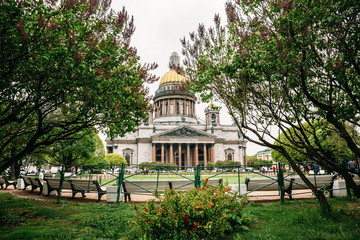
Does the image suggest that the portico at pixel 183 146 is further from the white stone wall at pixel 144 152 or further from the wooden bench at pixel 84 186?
the wooden bench at pixel 84 186

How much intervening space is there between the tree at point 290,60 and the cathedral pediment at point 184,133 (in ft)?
164

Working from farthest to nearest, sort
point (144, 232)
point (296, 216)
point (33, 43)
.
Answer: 1. point (296, 216)
2. point (33, 43)
3. point (144, 232)

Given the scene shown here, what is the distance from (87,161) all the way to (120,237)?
33.3m

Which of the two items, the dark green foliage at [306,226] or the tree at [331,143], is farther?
the tree at [331,143]

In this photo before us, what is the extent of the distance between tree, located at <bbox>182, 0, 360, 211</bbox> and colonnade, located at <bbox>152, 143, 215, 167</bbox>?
50.1m

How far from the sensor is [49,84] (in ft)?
22.2

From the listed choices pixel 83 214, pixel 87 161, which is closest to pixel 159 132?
pixel 87 161

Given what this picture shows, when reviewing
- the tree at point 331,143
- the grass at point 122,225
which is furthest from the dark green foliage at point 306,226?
the tree at point 331,143

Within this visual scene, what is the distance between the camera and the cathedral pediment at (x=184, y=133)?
58.3 meters

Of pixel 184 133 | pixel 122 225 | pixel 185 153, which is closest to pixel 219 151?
pixel 185 153

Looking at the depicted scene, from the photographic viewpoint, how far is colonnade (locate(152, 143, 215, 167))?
5794 centimetres

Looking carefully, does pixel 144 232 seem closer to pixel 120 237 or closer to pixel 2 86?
pixel 120 237

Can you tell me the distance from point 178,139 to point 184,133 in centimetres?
224

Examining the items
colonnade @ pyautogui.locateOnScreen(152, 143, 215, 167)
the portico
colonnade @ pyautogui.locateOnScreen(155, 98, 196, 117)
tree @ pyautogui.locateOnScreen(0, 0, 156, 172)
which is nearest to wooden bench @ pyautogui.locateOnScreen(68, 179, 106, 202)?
tree @ pyautogui.locateOnScreen(0, 0, 156, 172)
